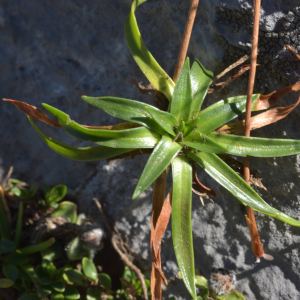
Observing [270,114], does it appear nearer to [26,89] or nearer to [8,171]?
[26,89]

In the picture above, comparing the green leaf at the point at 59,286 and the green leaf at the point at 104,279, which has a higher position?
the green leaf at the point at 104,279

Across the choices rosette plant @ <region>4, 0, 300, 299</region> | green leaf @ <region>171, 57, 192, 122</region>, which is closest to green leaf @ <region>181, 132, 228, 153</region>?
rosette plant @ <region>4, 0, 300, 299</region>

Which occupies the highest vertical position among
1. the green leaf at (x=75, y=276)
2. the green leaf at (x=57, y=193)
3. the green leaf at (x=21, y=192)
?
the green leaf at (x=57, y=193)

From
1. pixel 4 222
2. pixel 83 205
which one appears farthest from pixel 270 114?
pixel 4 222

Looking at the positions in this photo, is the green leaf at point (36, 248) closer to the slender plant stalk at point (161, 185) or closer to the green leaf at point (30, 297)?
the green leaf at point (30, 297)

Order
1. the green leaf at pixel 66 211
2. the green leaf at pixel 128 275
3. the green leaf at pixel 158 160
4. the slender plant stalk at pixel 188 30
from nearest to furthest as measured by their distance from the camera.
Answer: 1. the green leaf at pixel 158 160
2. the slender plant stalk at pixel 188 30
3. the green leaf at pixel 128 275
4. the green leaf at pixel 66 211

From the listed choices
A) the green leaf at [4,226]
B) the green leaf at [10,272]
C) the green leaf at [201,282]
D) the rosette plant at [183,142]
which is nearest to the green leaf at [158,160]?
the rosette plant at [183,142]

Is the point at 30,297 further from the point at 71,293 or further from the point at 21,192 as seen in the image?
the point at 21,192

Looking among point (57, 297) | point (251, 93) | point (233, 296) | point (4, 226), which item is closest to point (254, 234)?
point (233, 296)

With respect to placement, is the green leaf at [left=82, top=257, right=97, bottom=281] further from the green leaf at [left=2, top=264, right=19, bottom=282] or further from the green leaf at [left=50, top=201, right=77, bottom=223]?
the green leaf at [left=2, top=264, right=19, bottom=282]
